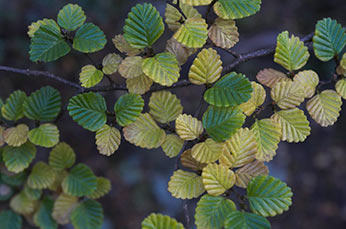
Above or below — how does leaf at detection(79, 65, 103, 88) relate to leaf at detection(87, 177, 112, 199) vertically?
above

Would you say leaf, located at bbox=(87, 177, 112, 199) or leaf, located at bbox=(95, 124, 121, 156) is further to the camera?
leaf, located at bbox=(87, 177, 112, 199)

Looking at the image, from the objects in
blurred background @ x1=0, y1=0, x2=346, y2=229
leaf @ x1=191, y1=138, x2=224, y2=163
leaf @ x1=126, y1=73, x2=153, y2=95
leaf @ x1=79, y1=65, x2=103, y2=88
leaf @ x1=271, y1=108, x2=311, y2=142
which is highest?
leaf @ x1=79, y1=65, x2=103, y2=88

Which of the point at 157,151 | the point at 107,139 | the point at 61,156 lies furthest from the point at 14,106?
the point at 157,151

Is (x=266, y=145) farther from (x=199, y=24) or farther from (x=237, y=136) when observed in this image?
(x=199, y=24)

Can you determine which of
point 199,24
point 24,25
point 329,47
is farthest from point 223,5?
point 24,25

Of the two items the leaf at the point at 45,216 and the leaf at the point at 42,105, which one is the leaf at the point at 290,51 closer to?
the leaf at the point at 42,105

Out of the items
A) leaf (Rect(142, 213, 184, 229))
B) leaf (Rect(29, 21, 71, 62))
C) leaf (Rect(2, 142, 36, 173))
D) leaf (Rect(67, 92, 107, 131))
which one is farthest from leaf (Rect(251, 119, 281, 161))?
leaf (Rect(2, 142, 36, 173))

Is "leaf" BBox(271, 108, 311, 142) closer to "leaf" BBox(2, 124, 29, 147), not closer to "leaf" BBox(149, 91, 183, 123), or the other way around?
"leaf" BBox(149, 91, 183, 123)
